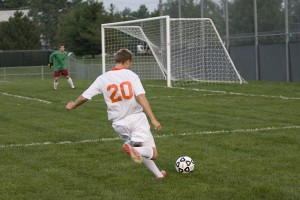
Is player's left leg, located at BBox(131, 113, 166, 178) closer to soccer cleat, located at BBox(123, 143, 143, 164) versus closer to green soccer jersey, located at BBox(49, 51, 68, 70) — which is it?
soccer cleat, located at BBox(123, 143, 143, 164)

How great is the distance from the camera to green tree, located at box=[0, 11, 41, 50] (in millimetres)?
74000

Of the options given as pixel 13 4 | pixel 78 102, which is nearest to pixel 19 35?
pixel 13 4

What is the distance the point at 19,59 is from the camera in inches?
2400

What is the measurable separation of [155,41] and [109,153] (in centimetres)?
2341

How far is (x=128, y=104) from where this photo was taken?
8.68 metres

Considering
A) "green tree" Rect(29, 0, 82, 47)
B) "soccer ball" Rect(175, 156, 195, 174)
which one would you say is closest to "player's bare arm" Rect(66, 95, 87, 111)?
"soccer ball" Rect(175, 156, 195, 174)

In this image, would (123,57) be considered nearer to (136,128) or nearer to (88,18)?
(136,128)

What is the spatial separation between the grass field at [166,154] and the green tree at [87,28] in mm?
46205

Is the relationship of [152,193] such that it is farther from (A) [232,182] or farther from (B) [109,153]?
(B) [109,153]

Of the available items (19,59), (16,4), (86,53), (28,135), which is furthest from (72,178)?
(16,4)

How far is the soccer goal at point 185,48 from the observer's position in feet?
102

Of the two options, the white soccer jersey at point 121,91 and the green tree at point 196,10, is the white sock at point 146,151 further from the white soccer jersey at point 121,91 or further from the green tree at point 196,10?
the green tree at point 196,10

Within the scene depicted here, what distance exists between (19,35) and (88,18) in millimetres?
11930

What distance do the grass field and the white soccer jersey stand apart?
0.85m
